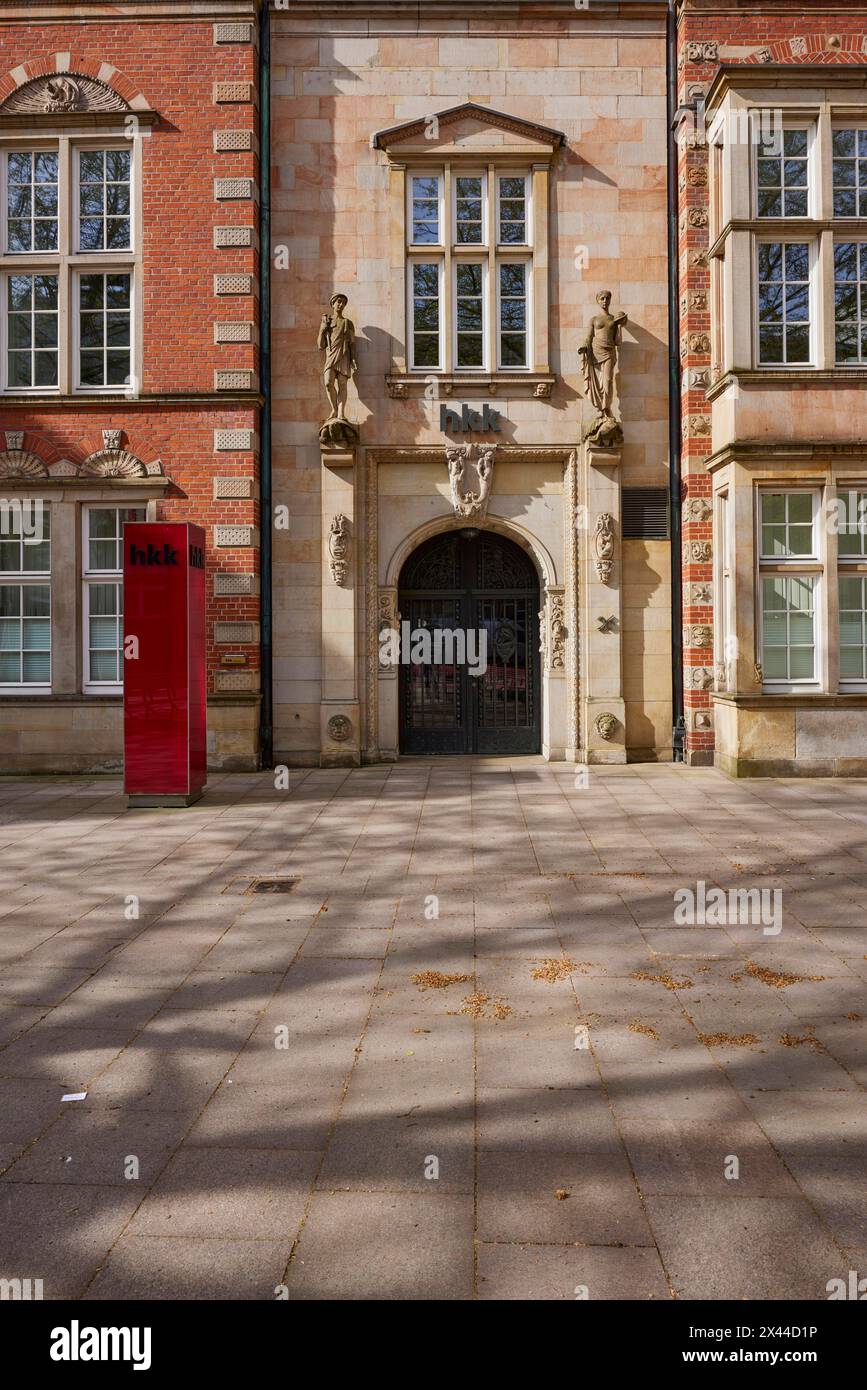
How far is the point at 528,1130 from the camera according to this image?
3.78 meters

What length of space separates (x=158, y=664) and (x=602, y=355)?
7.07m

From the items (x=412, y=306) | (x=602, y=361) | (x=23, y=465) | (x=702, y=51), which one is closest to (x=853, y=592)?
(x=602, y=361)

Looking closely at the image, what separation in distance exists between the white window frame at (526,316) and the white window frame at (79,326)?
480 centimetres

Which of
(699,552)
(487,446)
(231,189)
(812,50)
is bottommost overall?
(699,552)

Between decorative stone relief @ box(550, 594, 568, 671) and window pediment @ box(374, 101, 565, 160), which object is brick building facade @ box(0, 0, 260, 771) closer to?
window pediment @ box(374, 101, 565, 160)

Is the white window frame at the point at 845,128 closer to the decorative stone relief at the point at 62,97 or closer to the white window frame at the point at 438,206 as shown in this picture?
the white window frame at the point at 438,206

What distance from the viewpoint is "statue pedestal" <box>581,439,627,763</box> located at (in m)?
13.7

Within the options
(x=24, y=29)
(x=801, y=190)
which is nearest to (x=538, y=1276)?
(x=801, y=190)

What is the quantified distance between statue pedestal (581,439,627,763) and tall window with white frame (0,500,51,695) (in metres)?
7.24

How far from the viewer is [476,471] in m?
13.9

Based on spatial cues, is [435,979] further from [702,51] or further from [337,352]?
[702,51]

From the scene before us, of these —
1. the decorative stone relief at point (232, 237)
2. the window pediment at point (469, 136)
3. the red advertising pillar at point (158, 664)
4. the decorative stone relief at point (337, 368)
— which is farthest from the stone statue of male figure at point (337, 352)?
the red advertising pillar at point (158, 664)

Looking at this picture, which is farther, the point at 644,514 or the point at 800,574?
the point at 644,514

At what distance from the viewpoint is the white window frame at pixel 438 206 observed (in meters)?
13.9
